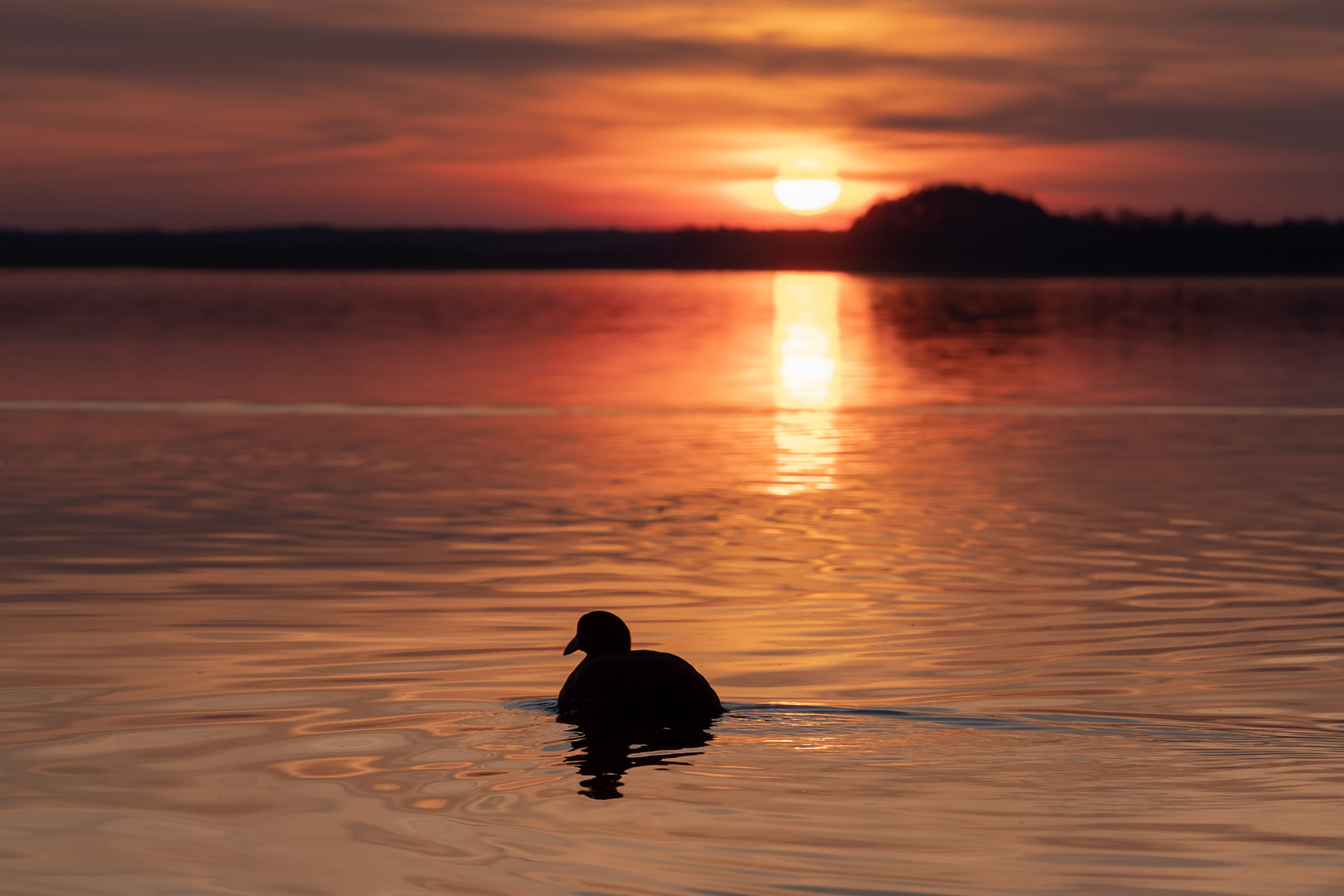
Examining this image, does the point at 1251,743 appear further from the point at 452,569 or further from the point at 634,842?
the point at 452,569

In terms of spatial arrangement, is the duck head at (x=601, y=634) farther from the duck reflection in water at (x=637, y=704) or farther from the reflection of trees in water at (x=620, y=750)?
the reflection of trees in water at (x=620, y=750)

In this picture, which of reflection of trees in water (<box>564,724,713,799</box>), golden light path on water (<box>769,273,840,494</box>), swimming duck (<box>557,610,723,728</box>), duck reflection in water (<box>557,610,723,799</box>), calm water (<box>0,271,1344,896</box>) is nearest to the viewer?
calm water (<box>0,271,1344,896</box>)

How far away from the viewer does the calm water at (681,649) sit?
778 centimetres

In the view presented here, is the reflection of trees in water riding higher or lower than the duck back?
lower

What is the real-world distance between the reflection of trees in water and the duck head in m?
0.80

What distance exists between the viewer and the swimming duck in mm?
9984

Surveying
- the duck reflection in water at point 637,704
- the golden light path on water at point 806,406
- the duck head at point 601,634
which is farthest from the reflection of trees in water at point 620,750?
the golden light path on water at point 806,406

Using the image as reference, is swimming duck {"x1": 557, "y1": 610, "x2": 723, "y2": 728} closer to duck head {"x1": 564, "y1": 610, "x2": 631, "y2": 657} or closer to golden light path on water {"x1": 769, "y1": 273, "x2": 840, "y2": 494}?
duck head {"x1": 564, "y1": 610, "x2": 631, "y2": 657}

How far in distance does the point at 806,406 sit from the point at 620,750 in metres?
26.4

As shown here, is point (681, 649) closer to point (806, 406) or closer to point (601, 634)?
point (601, 634)

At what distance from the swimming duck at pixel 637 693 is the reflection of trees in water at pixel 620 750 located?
0.29ft

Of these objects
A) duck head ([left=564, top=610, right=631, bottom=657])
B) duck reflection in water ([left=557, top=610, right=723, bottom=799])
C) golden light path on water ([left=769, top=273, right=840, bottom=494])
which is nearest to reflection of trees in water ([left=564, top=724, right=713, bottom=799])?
duck reflection in water ([left=557, top=610, right=723, bottom=799])

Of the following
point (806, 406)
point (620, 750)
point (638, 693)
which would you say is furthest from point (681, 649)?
point (806, 406)

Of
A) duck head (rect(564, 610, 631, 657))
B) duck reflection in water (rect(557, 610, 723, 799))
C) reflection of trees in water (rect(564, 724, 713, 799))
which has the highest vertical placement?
duck head (rect(564, 610, 631, 657))
